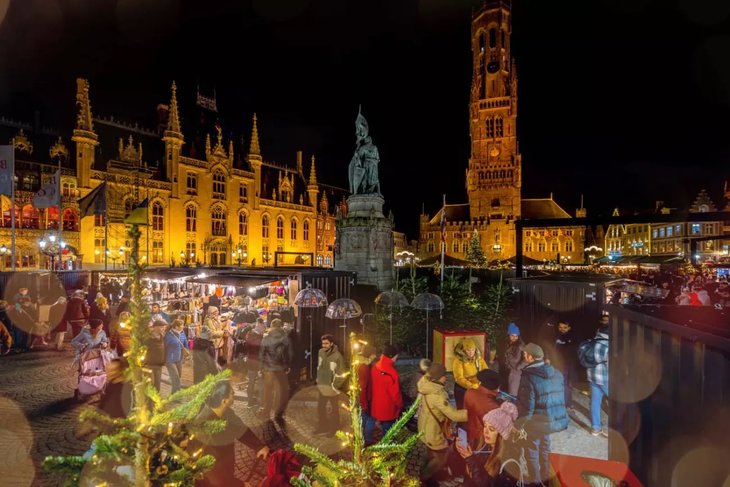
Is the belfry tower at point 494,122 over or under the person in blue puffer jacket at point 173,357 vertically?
over

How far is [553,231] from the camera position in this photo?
221 ft

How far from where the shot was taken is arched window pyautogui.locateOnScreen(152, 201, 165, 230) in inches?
1501

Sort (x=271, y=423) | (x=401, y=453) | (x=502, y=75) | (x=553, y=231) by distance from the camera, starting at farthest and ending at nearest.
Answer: (x=502, y=75) → (x=553, y=231) → (x=271, y=423) → (x=401, y=453)

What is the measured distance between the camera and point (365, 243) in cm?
1795

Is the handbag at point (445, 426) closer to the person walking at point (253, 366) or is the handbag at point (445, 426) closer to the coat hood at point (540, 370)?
the coat hood at point (540, 370)

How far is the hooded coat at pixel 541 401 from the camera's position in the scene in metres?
4.65

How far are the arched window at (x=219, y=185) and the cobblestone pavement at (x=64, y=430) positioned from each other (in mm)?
36200

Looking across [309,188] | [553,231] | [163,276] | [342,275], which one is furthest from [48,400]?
[553,231]

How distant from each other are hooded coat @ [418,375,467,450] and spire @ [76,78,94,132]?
39888 millimetres

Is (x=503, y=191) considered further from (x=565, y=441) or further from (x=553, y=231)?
(x=565, y=441)

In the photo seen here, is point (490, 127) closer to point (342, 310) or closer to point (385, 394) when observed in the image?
point (342, 310)

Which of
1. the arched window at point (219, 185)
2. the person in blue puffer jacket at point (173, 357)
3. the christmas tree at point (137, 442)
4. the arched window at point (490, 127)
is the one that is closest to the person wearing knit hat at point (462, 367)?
the christmas tree at point (137, 442)

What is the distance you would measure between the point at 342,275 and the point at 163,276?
7.14 metres

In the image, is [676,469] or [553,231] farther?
[553,231]
